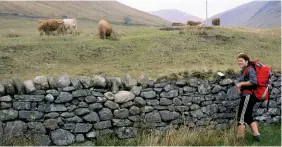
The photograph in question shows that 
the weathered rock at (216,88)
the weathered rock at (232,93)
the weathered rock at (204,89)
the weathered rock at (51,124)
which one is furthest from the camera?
the weathered rock at (232,93)

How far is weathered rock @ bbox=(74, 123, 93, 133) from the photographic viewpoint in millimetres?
7967

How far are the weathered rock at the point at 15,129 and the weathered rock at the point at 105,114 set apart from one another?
152 centimetres

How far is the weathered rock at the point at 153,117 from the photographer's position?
855 cm

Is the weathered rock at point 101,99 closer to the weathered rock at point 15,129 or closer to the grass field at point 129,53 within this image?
the weathered rock at point 15,129

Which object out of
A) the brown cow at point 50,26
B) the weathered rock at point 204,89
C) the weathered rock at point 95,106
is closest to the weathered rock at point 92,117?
the weathered rock at point 95,106

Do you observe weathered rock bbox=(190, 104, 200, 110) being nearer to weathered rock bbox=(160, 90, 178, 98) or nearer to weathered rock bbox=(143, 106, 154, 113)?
weathered rock bbox=(160, 90, 178, 98)

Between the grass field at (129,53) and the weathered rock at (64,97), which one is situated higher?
the grass field at (129,53)

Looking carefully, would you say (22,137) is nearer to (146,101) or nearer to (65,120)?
(65,120)

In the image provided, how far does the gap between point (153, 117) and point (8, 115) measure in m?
3.00

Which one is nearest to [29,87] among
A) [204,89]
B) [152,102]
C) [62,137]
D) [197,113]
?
[62,137]

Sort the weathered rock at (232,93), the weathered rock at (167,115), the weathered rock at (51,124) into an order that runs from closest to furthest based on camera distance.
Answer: the weathered rock at (51,124), the weathered rock at (167,115), the weathered rock at (232,93)

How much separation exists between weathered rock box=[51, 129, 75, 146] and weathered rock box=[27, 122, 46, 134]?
218 millimetres

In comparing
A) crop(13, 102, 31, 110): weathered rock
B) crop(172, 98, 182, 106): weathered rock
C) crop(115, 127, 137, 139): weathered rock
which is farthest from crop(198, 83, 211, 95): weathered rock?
crop(13, 102, 31, 110): weathered rock

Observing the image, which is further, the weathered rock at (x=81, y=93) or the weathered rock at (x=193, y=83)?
the weathered rock at (x=193, y=83)
